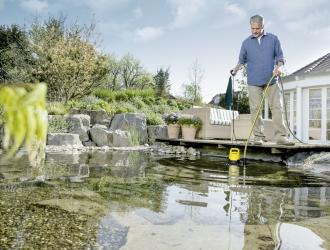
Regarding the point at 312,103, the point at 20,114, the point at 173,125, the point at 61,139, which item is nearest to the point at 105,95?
the point at 173,125

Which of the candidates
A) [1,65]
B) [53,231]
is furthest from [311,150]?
[1,65]

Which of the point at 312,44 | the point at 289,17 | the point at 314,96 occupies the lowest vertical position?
the point at 314,96

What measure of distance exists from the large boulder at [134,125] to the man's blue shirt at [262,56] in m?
4.97

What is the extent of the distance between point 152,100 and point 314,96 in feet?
32.6

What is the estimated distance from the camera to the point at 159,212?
6.97 ft

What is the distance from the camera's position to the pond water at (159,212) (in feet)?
5.15

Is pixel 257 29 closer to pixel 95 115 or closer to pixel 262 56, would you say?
pixel 262 56

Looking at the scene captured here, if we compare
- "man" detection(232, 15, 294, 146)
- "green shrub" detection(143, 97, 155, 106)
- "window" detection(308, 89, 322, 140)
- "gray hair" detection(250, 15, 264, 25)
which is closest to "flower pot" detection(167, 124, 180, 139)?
"window" detection(308, 89, 322, 140)

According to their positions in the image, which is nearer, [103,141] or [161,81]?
[103,141]

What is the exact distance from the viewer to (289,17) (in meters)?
16.3

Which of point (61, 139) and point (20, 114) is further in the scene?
point (61, 139)

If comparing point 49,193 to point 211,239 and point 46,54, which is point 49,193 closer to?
point 211,239

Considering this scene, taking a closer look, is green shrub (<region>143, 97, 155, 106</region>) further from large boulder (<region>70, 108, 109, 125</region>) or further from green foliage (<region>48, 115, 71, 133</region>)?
green foliage (<region>48, 115, 71, 133</region>)

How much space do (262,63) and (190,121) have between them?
378cm
